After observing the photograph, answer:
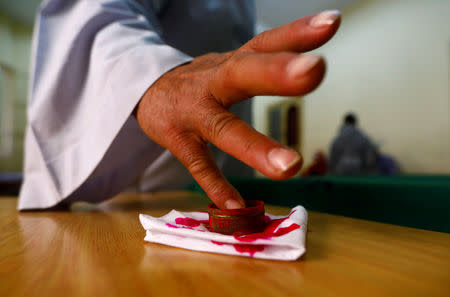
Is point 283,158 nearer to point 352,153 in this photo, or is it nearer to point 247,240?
point 247,240

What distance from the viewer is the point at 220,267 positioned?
246mm

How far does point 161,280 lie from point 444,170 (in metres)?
4.39

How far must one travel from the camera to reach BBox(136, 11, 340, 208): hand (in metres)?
0.26

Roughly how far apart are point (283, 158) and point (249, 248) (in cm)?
9

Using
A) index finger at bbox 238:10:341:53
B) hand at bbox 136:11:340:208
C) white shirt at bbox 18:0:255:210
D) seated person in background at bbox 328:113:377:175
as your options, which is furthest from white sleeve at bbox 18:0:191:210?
seated person in background at bbox 328:113:377:175

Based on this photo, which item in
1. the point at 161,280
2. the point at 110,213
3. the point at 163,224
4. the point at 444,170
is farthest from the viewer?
the point at 444,170

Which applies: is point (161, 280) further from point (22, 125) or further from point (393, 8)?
point (22, 125)

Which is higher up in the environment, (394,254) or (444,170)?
(394,254)

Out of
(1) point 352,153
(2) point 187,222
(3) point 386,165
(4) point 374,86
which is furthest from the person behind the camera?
(4) point 374,86

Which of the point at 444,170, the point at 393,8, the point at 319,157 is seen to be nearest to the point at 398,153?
the point at 444,170

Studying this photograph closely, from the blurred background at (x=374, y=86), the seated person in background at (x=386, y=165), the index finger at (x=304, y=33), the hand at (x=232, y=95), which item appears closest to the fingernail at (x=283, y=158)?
the hand at (x=232, y=95)

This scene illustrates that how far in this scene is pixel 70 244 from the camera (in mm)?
329

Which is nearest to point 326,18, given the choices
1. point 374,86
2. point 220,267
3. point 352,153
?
point 220,267

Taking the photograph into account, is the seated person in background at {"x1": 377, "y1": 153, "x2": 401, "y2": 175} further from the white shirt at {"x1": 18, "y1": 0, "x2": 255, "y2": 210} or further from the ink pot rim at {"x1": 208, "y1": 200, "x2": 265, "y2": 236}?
the ink pot rim at {"x1": 208, "y1": 200, "x2": 265, "y2": 236}
